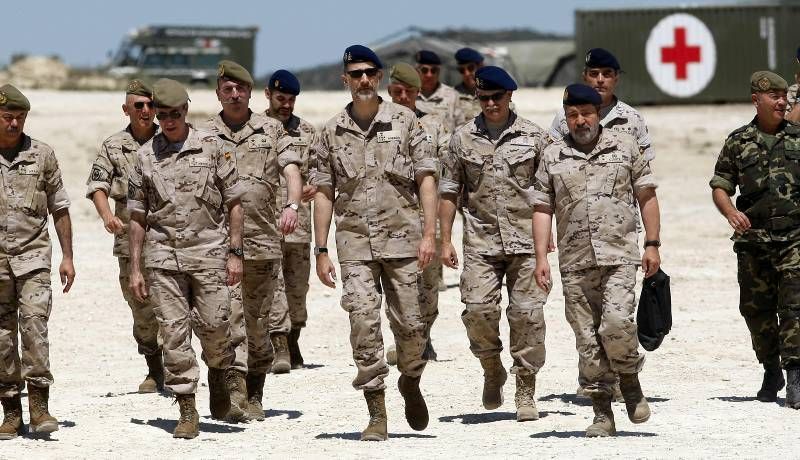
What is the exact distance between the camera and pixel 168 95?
1051cm

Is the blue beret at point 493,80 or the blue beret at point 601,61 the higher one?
the blue beret at point 601,61

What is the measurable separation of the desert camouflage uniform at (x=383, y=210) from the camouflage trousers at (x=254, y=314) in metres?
0.98

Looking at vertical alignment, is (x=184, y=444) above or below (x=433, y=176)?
below

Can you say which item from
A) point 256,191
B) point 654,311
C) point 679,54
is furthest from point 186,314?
point 679,54

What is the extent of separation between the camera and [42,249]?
34.9 feet

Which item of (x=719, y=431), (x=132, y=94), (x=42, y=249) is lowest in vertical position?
Result: (x=719, y=431)

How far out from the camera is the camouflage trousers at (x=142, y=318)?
12.4 m

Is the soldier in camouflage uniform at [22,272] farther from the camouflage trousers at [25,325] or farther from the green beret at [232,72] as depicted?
the green beret at [232,72]

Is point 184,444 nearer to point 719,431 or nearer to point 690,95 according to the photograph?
point 719,431

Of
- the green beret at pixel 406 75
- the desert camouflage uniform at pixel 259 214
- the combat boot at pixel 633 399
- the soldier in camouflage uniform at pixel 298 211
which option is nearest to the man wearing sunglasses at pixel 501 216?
the combat boot at pixel 633 399

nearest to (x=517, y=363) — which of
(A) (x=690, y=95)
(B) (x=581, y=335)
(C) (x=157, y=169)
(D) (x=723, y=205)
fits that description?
(B) (x=581, y=335)

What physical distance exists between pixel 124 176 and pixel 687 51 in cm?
2854

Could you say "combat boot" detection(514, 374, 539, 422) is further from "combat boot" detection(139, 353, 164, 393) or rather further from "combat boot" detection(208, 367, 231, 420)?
"combat boot" detection(139, 353, 164, 393)

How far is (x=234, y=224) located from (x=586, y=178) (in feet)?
6.78
